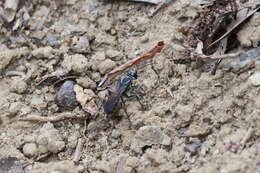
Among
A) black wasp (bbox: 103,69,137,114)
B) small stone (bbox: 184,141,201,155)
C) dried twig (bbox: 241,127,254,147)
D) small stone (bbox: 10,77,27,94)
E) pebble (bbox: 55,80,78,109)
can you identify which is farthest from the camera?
small stone (bbox: 10,77,27,94)

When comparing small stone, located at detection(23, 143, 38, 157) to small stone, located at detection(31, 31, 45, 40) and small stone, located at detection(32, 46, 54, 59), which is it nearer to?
small stone, located at detection(32, 46, 54, 59)

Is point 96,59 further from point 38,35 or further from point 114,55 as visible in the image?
point 38,35

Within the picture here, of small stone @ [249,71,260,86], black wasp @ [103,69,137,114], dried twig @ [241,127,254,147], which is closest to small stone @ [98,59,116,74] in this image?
black wasp @ [103,69,137,114]

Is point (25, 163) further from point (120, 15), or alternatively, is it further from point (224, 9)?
point (224, 9)

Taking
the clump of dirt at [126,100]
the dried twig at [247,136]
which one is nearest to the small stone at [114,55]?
the clump of dirt at [126,100]

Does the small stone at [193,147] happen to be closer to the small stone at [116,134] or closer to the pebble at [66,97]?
the small stone at [116,134]

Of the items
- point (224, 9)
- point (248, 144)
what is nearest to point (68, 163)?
point (248, 144)

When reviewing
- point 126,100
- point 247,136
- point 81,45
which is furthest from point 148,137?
point 81,45

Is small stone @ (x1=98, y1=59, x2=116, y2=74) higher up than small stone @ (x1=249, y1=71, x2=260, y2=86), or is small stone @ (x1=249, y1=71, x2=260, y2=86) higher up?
small stone @ (x1=249, y1=71, x2=260, y2=86)
